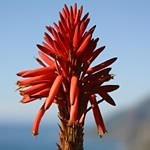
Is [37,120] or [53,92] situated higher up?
[53,92]

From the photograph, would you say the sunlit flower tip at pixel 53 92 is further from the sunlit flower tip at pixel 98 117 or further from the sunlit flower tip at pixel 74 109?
the sunlit flower tip at pixel 98 117

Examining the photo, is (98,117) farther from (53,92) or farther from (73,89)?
(53,92)

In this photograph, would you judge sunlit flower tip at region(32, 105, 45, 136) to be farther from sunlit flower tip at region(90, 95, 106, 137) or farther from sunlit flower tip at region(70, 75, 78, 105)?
sunlit flower tip at region(90, 95, 106, 137)

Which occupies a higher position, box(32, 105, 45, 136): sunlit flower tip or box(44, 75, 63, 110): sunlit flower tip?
box(44, 75, 63, 110): sunlit flower tip

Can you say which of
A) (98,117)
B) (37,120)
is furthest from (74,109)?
(37,120)

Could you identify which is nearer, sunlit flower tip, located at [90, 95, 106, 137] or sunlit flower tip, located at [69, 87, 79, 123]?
sunlit flower tip, located at [69, 87, 79, 123]

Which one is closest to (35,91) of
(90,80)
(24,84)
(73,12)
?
(24,84)

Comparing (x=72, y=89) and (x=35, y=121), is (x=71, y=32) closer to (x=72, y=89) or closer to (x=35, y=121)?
(x=72, y=89)

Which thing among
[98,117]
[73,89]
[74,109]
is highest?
[73,89]

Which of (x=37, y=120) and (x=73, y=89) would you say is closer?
(x=73, y=89)
